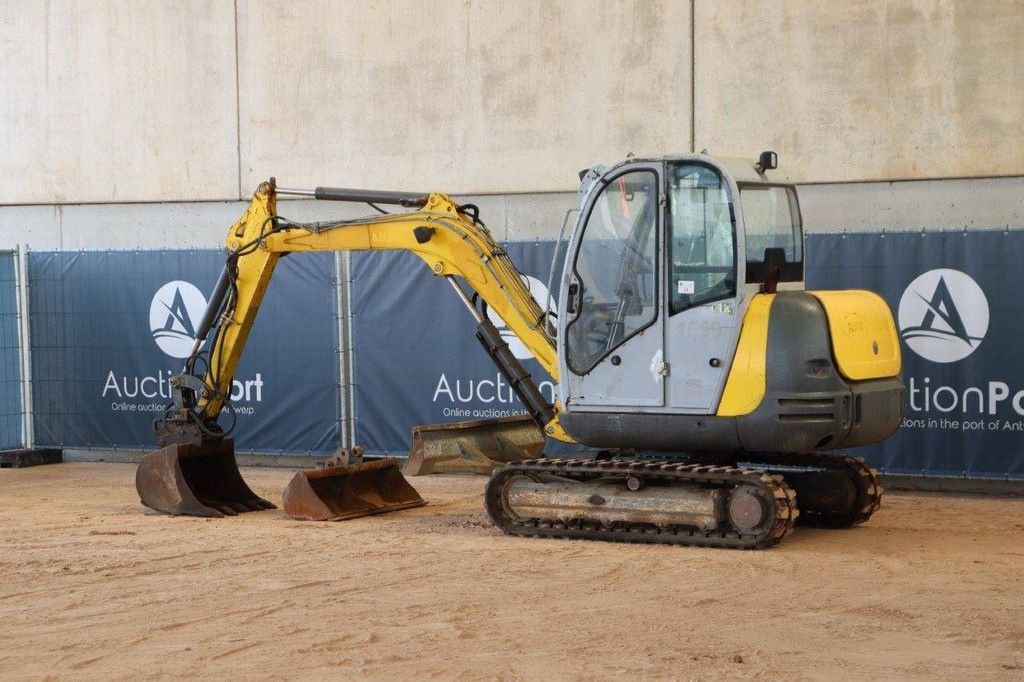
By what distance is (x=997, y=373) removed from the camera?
12.2 m

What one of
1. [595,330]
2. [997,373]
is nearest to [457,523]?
[595,330]

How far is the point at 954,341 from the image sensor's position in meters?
12.4

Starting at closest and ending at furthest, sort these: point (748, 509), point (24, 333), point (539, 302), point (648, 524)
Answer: point (748, 509), point (648, 524), point (539, 302), point (24, 333)

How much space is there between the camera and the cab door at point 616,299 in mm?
9727

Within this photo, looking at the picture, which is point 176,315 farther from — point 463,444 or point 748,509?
point 748,509

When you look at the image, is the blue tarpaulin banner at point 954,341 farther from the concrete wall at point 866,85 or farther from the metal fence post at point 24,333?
the metal fence post at point 24,333

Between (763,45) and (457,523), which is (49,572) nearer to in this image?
(457,523)

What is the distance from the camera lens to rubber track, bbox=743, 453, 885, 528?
10273mm

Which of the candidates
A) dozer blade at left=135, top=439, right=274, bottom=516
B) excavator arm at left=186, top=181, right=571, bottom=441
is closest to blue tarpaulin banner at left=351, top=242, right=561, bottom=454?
A: dozer blade at left=135, top=439, right=274, bottom=516

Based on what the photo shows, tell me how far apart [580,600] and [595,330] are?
2.49 m

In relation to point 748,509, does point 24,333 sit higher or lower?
higher

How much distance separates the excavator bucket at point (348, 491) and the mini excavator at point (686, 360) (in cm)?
152

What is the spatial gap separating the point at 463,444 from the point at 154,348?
4.16 meters

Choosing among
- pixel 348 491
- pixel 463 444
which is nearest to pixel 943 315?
pixel 463 444
